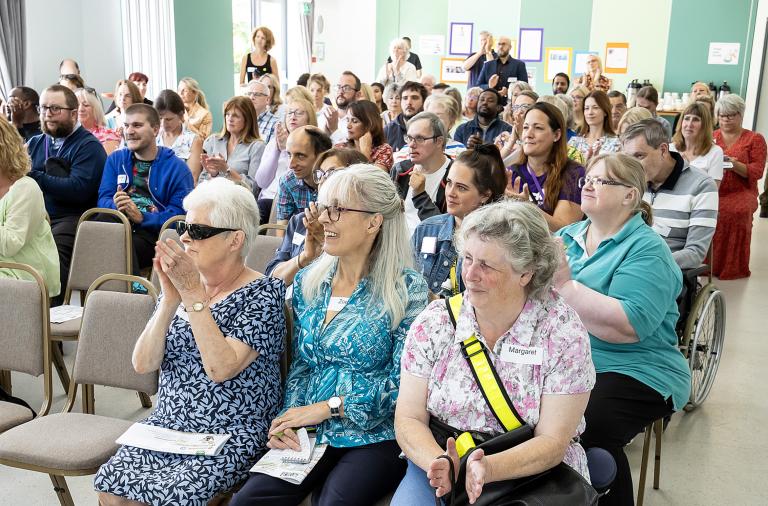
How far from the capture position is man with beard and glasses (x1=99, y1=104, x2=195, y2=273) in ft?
14.0

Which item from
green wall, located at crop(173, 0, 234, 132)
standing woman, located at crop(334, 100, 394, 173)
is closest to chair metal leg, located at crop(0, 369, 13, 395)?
standing woman, located at crop(334, 100, 394, 173)

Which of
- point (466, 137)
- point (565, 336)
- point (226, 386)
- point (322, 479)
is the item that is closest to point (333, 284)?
point (226, 386)

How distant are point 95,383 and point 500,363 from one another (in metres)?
1.41

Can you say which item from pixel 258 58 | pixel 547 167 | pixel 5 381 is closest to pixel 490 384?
pixel 547 167

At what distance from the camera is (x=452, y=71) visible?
45.3ft

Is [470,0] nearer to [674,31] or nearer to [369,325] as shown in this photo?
[674,31]

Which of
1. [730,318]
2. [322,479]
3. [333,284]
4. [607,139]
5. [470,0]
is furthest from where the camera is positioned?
[470,0]

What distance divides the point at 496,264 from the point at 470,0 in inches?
497

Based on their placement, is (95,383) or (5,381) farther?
(5,381)

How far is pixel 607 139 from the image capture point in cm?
550

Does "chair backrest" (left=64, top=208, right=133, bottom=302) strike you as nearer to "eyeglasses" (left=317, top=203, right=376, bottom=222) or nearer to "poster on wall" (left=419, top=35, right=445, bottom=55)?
"eyeglasses" (left=317, top=203, right=376, bottom=222)

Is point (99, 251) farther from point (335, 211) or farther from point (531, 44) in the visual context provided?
point (531, 44)

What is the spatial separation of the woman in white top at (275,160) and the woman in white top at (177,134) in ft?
2.22

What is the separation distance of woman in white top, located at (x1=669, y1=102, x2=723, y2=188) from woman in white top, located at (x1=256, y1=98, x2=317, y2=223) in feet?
8.80
